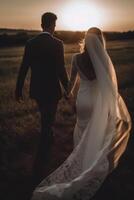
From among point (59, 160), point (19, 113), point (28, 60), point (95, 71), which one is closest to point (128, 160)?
point (59, 160)

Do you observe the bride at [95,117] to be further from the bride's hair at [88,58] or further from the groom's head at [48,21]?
the groom's head at [48,21]

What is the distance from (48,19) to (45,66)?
0.75m

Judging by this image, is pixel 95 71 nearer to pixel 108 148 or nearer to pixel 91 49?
pixel 91 49

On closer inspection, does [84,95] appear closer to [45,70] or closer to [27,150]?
[45,70]

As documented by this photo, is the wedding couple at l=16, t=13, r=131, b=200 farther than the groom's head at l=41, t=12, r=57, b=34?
No

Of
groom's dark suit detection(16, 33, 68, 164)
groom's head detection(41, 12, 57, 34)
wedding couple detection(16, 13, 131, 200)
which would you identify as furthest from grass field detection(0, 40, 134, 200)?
groom's head detection(41, 12, 57, 34)

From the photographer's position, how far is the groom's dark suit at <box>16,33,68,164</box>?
819 cm

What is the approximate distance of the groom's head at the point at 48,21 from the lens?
8109 millimetres

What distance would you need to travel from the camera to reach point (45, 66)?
829 centimetres

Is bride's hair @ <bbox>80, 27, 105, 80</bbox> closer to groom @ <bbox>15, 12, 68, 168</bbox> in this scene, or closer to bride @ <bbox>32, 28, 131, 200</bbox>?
bride @ <bbox>32, 28, 131, 200</bbox>

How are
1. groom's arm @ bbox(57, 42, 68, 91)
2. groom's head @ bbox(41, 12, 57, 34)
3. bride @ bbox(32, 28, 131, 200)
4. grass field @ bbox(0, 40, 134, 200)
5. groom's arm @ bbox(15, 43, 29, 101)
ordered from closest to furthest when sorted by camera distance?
bride @ bbox(32, 28, 131, 200) < grass field @ bbox(0, 40, 134, 200) < groom's head @ bbox(41, 12, 57, 34) < groom's arm @ bbox(57, 42, 68, 91) < groom's arm @ bbox(15, 43, 29, 101)

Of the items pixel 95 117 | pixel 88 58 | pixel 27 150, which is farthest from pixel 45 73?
pixel 27 150

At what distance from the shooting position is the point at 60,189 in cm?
689

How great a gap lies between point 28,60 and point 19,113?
257 inches
